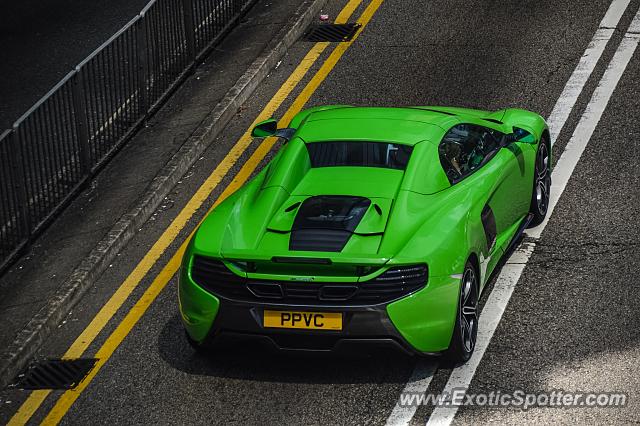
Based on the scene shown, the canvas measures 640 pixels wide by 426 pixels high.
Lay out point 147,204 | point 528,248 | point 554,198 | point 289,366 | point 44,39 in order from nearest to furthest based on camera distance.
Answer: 1. point 289,366
2. point 528,248
3. point 554,198
4. point 147,204
5. point 44,39

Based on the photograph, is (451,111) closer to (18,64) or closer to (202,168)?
(202,168)

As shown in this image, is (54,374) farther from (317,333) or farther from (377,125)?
(377,125)

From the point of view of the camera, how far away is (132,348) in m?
10.3

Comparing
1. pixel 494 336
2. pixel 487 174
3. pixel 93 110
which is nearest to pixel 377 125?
pixel 487 174

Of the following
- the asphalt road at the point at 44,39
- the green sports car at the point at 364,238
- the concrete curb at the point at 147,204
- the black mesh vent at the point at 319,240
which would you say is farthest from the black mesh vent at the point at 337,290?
the asphalt road at the point at 44,39

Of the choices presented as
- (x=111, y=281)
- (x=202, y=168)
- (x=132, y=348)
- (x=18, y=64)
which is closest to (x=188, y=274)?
(x=132, y=348)

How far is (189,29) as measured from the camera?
1502 centimetres

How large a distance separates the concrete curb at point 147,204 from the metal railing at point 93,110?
0.77 metres

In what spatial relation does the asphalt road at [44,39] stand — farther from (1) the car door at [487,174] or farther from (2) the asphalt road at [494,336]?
(1) the car door at [487,174]

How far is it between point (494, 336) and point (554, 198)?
8.02 ft

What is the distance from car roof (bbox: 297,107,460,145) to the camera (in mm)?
10156

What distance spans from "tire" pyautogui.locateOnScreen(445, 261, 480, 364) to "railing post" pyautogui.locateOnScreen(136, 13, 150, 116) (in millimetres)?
5700

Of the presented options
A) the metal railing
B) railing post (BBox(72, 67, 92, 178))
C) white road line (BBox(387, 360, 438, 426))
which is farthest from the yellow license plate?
railing post (BBox(72, 67, 92, 178))

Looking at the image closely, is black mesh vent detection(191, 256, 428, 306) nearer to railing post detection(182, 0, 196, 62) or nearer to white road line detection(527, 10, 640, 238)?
white road line detection(527, 10, 640, 238)
